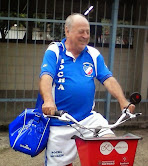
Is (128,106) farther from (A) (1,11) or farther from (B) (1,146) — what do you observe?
(A) (1,11)

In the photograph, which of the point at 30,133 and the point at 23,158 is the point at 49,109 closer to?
the point at 30,133

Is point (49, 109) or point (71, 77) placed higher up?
point (71, 77)

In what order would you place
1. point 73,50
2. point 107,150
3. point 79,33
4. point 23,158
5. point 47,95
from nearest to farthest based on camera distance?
1. point 107,150
2. point 47,95
3. point 79,33
4. point 73,50
5. point 23,158

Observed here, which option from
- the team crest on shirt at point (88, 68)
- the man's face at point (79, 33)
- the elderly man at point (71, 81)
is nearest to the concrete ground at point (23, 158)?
the elderly man at point (71, 81)

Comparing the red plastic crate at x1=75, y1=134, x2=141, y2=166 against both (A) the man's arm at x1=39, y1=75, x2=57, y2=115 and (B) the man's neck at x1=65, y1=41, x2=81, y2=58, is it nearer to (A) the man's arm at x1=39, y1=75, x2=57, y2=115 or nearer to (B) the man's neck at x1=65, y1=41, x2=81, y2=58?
(A) the man's arm at x1=39, y1=75, x2=57, y2=115

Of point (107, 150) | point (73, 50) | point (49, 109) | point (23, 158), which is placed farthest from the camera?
point (23, 158)

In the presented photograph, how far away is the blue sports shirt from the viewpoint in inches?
98.7

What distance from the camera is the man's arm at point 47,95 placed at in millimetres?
2086

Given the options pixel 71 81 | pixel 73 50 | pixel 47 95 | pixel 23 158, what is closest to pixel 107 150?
pixel 47 95

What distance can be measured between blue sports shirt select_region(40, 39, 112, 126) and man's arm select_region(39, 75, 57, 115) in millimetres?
69

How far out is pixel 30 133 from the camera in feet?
8.34

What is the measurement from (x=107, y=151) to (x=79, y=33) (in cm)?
103

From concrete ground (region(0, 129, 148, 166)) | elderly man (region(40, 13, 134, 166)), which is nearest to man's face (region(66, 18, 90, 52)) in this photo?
elderly man (region(40, 13, 134, 166))

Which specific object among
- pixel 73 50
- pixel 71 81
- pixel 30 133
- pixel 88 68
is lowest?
pixel 30 133
